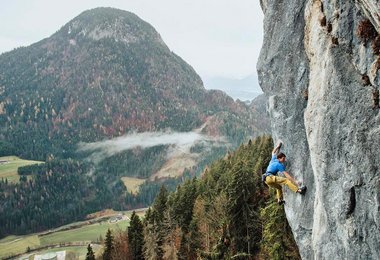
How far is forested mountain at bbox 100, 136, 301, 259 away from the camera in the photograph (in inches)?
1544

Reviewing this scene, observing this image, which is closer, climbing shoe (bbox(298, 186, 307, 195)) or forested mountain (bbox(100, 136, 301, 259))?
climbing shoe (bbox(298, 186, 307, 195))

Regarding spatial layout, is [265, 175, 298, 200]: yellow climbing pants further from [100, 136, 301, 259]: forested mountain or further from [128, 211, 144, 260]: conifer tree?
[128, 211, 144, 260]: conifer tree

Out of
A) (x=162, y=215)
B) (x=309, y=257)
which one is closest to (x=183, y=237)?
(x=162, y=215)

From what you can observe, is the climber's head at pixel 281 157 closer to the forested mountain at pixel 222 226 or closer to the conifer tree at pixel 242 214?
the forested mountain at pixel 222 226

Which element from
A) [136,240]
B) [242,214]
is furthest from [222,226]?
[136,240]

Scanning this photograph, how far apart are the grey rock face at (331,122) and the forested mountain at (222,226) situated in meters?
17.0

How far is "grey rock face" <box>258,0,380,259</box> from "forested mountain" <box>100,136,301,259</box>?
667 inches

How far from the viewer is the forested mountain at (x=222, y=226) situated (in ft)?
129

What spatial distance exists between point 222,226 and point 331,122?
123 ft

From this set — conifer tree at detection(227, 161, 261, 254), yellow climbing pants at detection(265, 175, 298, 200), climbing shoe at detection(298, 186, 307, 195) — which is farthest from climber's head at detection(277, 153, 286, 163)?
conifer tree at detection(227, 161, 261, 254)

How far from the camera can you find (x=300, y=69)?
2081 centimetres

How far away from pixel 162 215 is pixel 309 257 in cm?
5317

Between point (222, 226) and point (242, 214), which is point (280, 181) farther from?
point (222, 226)

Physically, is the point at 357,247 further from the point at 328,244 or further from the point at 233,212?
the point at 233,212
